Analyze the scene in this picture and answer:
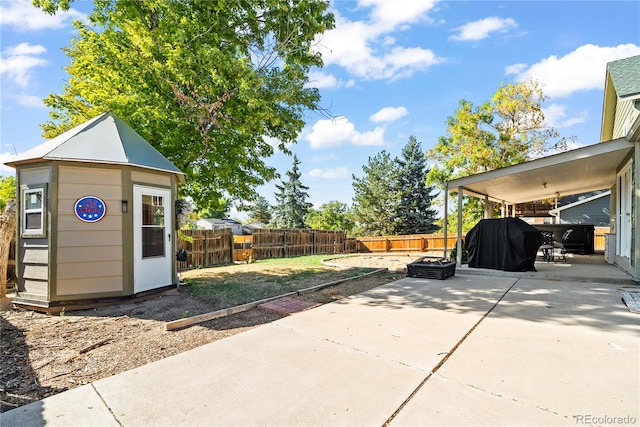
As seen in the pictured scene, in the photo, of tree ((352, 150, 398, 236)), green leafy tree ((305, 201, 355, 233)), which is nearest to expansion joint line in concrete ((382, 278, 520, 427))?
tree ((352, 150, 398, 236))

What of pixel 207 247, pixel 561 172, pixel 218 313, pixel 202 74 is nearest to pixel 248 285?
pixel 218 313

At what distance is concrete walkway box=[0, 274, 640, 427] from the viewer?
2131 millimetres

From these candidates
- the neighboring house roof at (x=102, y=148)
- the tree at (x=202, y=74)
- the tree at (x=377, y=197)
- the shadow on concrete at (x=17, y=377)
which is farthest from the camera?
the tree at (x=377, y=197)

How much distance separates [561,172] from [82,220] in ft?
36.8

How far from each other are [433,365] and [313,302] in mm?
2886

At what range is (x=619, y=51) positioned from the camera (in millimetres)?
11914

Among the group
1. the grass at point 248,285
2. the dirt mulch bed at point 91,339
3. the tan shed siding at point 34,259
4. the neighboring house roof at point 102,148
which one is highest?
the neighboring house roof at point 102,148

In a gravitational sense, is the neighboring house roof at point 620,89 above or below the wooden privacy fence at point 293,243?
above

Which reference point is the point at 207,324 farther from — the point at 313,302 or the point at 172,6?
the point at 172,6

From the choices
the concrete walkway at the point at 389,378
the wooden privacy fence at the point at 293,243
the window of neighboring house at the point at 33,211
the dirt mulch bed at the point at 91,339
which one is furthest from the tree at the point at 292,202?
the concrete walkway at the point at 389,378

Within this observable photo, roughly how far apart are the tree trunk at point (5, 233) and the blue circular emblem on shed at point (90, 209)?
1814 millimetres

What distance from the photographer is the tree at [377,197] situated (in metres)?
27.0

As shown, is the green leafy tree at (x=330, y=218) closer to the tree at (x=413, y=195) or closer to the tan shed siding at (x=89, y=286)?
the tree at (x=413, y=195)

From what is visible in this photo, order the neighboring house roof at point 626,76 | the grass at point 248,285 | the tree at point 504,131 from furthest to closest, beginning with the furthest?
the tree at point 504,131, the neighboring house roof at point 626,76, the grass at point 248,285
